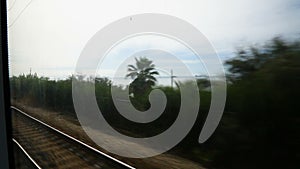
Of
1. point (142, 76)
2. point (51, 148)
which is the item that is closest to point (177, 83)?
point (142, 76)

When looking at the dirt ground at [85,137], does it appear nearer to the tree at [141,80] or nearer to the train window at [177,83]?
the train window at [177,83]

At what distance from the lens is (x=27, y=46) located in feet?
9.77

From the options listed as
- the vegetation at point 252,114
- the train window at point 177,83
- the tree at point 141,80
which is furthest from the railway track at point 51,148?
the vegetation at point 252,114

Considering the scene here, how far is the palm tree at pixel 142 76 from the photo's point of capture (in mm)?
1484

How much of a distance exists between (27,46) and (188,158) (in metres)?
2.20

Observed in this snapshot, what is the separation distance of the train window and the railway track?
1 centimetres

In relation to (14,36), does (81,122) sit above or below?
below

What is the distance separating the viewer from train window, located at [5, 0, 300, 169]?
1004 mm

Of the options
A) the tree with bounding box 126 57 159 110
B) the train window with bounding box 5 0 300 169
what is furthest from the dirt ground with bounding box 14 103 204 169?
the tree with bounding box 126 57 159 110

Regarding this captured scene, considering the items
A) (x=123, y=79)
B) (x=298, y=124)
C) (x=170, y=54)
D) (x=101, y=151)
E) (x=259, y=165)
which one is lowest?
(x=101, y=151)

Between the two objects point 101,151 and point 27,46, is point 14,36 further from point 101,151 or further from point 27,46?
point 101,151

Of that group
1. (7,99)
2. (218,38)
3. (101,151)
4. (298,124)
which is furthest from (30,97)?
(298,124)

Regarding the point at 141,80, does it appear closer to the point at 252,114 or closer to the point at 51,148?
the point at 252,114

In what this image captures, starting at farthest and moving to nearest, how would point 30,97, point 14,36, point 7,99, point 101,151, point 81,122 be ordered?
point 30,97
point 14,36
point 7,99
point 81,122
point 101,151
